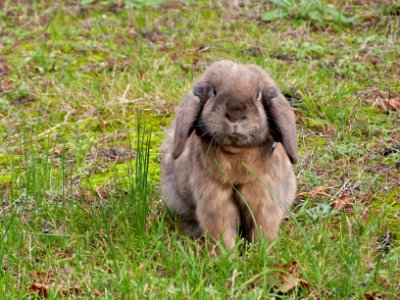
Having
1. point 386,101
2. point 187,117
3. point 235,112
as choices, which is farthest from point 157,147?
point 235,112

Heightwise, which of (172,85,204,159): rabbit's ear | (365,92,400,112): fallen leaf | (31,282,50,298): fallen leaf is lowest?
(31,282,50,298): fallen leaf

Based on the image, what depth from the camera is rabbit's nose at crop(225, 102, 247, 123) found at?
4.08m

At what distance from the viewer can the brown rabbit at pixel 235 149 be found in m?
4.16

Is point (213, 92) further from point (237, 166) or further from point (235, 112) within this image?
point (237, 166)

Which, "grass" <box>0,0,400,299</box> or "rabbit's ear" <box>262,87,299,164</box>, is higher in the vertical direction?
"rabbit's ear" <box>262,87,299,164</box>

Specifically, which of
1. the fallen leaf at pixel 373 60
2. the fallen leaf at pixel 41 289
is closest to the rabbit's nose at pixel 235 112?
the fallen leaf at pixel 41 289

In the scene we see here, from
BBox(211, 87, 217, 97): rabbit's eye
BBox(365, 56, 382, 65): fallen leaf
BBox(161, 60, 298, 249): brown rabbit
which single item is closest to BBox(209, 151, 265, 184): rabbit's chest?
BBox(161, 60, 298, 249): brown rabbit

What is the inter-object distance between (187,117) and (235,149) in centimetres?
27

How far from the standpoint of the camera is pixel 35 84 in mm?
7281

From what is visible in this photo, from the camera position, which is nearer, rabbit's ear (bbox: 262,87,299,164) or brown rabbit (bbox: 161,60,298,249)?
brown rabbit (bbox: 161,60,298,249)

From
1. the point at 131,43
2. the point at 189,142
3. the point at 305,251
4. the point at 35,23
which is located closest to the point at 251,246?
the point at 305,251

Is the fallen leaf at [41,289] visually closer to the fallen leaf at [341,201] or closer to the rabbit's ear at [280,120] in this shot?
the rabbit's ear at [280,120]

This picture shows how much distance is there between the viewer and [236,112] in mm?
4090

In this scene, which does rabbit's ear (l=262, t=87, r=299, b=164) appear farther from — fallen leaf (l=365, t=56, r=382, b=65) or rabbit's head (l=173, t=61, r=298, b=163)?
fallen leaf (l=365, t=56, r=382, b=65)
